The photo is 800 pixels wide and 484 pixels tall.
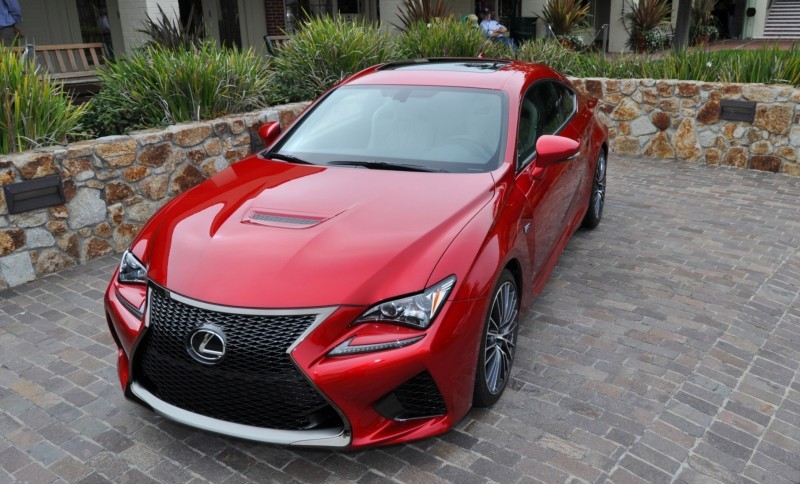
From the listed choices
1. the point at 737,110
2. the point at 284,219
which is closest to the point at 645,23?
the point at 737,110

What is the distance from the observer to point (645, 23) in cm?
2159

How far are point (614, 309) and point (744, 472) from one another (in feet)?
5.91

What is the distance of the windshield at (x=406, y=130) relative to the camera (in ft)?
13.9

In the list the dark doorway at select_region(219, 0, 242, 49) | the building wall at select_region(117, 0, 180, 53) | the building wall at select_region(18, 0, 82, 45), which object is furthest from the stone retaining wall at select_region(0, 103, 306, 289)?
the dark doorway at select_region(219, 0, 242, 49)

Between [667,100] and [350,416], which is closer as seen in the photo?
[350,416]

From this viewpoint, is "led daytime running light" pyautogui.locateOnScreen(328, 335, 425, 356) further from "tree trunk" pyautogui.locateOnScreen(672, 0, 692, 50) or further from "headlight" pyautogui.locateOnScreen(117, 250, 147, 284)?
"tree trunk" pyautogui.locateOnScreen(672, 0, 692, 50)

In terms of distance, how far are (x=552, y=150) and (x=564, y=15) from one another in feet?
46.0

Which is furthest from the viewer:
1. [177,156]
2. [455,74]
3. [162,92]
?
[162,92]

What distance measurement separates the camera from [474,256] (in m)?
3.31

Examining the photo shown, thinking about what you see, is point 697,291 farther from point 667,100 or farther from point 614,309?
point 667,100

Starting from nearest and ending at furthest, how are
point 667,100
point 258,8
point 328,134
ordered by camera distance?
A: point 328,134, point 667,100, point 258,8

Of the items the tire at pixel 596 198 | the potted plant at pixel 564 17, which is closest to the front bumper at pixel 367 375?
the tire at pixel 596 198

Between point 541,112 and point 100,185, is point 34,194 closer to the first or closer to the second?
point 100,185

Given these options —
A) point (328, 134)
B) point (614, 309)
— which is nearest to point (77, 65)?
point (328, 134)
